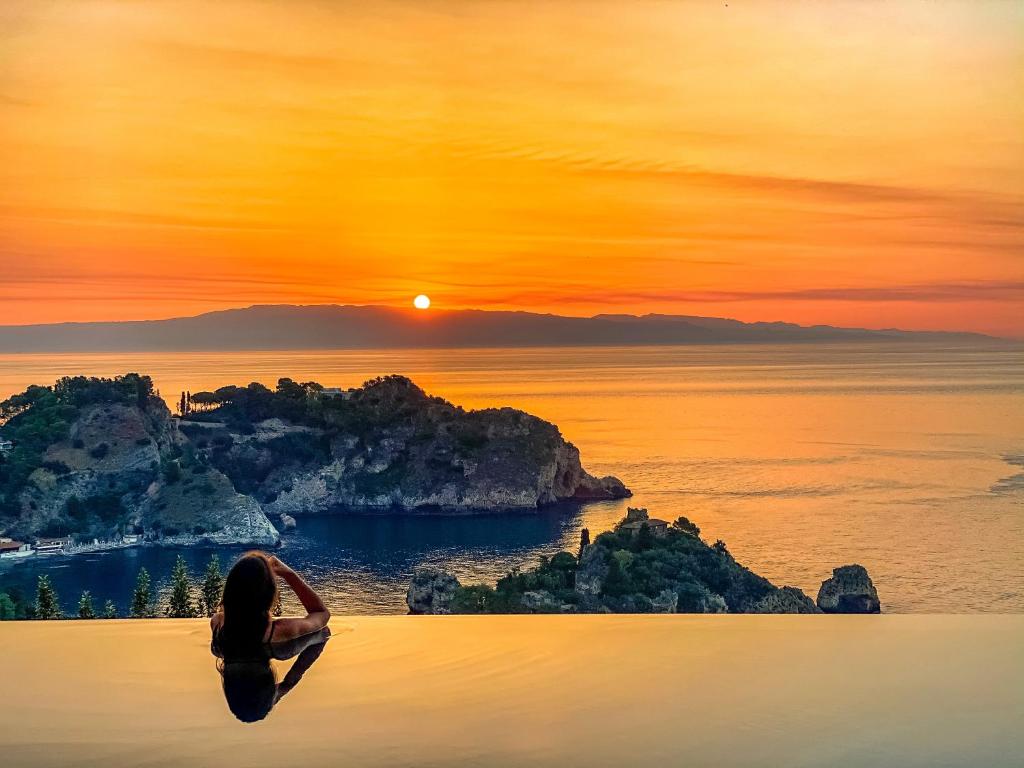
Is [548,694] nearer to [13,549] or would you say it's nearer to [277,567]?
[277,567]

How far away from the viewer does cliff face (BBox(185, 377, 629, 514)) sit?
35406 mm

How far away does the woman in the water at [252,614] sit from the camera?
5.32 feet

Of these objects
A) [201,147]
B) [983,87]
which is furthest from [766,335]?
[983,87]

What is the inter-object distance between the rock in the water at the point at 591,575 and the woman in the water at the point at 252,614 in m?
18.3

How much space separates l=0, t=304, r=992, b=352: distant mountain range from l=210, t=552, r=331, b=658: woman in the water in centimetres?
3510

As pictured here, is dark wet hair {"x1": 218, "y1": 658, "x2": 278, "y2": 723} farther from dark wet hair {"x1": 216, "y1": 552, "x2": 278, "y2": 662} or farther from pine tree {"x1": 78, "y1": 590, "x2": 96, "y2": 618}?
pine tree {"x1": 78, "y1": 590, "x2": 96, "y2": 618}

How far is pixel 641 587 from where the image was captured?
20.6m

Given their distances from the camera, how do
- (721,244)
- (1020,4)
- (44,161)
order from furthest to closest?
(721,244) → (44,161) → (1020,4)

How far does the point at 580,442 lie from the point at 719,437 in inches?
202

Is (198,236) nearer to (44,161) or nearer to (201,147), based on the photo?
(201,147)

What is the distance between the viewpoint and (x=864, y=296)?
34.8 m

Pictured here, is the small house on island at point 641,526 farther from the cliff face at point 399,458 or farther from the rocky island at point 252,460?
the rocky island at point 252,460

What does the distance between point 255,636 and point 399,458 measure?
35171 mm

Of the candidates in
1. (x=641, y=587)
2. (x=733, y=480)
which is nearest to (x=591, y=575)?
(x=641, y=587)
